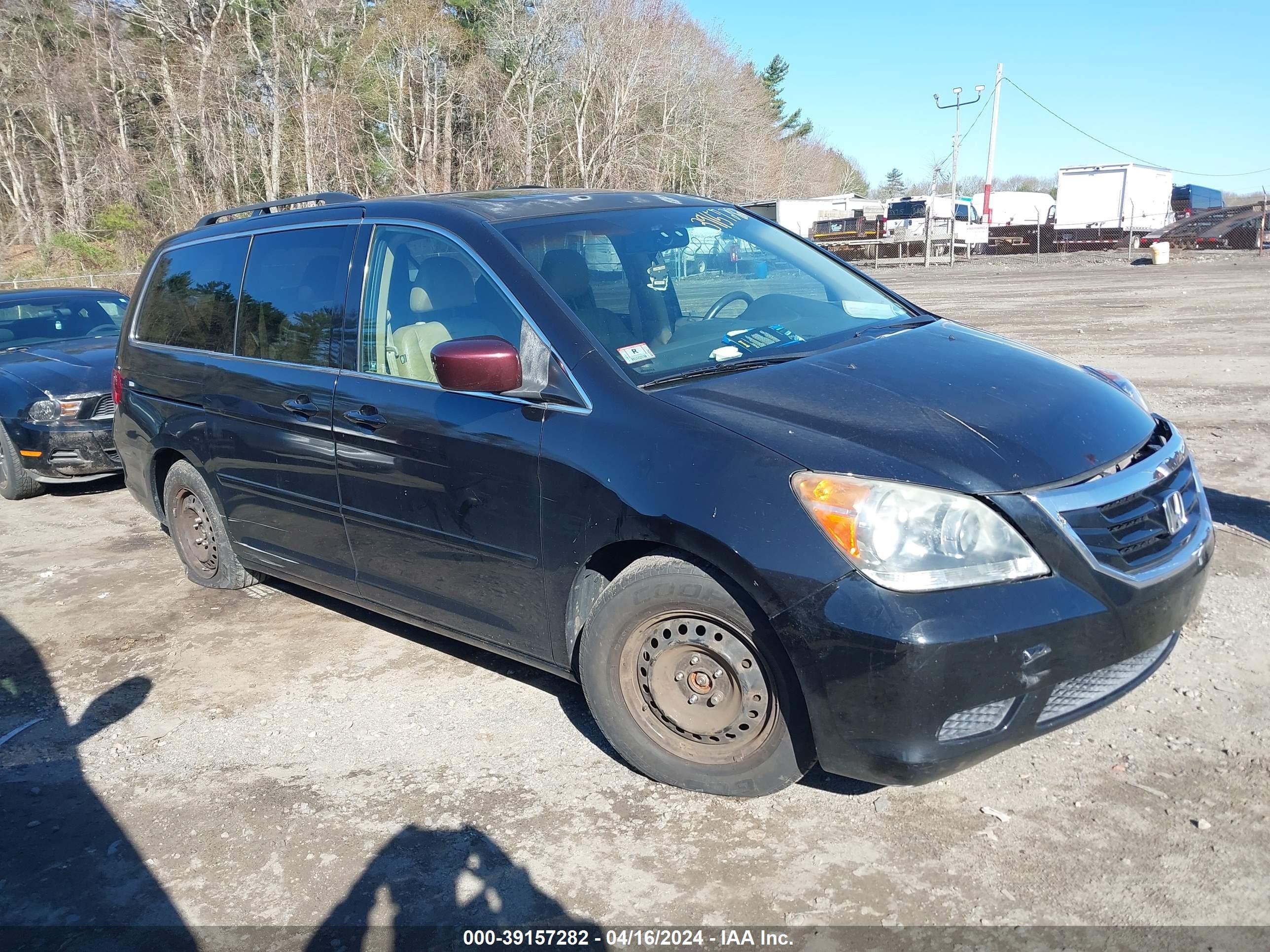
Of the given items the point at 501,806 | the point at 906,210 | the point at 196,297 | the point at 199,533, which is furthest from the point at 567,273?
the point at 906,210

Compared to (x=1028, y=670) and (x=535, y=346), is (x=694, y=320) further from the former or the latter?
(x=1028, y=670)

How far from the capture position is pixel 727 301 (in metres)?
4.04

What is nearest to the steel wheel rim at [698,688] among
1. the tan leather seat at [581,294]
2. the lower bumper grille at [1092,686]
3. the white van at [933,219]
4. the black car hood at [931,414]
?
the black car hood at [931,414]

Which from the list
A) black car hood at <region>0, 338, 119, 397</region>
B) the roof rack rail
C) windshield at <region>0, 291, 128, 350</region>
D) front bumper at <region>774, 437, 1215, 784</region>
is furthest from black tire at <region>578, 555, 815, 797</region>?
windshield at <region>0, 291, 128, 350</region>

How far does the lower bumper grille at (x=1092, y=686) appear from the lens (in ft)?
9.50

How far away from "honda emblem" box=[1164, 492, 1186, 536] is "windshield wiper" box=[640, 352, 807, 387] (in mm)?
1262

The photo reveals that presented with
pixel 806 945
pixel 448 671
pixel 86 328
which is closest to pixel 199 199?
pixel 86 328

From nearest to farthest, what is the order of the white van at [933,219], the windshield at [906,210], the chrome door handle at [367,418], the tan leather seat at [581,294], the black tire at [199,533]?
the tan leather seat at [581,294]
the chrome door handle at [367,418]
the black tire at [199,533]
the white van at [933,219]
the windshield at [906,210]

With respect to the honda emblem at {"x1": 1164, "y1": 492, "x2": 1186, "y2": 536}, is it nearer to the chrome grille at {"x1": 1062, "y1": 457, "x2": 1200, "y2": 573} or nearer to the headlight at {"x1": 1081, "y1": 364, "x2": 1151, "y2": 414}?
the chrome grille at {"x1": 1062, "y1": 457, "x2": 1200, "y2": 573}

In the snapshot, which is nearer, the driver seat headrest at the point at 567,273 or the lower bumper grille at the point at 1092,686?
the lower bumper grille at the point at 1092,686

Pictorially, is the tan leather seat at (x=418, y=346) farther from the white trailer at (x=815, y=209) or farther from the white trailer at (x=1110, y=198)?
the white trailer at (x=1110, y=198)

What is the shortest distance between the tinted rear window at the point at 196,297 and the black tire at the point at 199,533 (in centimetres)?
73

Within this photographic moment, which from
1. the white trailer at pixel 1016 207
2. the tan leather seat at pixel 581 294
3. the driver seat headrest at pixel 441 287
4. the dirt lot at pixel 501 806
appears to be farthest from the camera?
the white trailer at pixel 1016 207

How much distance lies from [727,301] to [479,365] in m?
1.09
